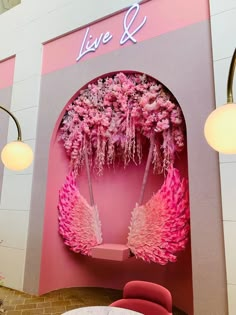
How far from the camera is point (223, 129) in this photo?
1355 millimetres

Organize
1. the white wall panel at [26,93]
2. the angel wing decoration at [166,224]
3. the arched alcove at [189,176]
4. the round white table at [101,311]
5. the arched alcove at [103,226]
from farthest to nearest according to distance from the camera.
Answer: the white wall panel at [26,93]
the arched alcove at [103,226]
the angel wing decoration at [166,224]
the arched alcove at [189,176]
the round white table at [101,311]

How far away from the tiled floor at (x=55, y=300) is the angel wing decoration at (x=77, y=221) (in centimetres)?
58

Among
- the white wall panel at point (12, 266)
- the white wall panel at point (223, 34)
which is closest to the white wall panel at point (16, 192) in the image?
the white wall panel at point (12, 266)

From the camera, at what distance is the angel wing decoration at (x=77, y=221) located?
340cm

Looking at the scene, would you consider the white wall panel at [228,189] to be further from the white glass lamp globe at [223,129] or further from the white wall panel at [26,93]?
the white wall panel at [26,93]

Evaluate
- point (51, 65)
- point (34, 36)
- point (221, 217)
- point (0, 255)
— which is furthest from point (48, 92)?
point (221, 217)

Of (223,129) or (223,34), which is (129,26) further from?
(223,129)

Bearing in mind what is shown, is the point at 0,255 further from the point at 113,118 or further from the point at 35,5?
the point at 35,5

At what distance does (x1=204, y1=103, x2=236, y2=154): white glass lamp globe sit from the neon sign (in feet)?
7.46

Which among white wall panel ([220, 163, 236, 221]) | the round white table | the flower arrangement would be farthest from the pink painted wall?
the round white table

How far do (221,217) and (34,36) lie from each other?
394 cm

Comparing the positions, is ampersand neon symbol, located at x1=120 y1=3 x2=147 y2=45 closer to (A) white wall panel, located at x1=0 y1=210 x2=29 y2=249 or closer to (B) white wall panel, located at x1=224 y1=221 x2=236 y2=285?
(B) white wall panel, located at x1=224 y1=221 x2=236 y2=285

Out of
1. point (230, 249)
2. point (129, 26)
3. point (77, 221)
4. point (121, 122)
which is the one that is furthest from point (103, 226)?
point (129, 26)

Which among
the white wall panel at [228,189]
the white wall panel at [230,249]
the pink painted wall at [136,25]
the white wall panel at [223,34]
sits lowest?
the white wall panel at [230,249]
